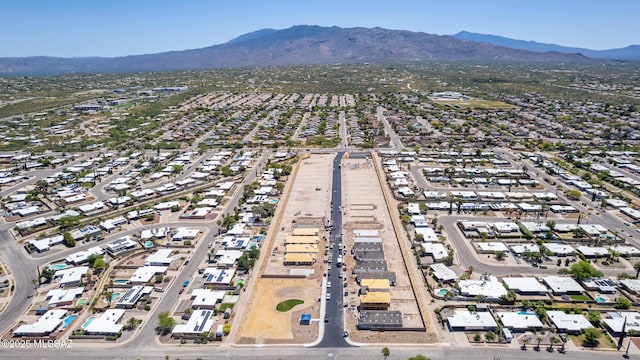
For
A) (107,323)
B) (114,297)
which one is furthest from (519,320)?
(114,297)

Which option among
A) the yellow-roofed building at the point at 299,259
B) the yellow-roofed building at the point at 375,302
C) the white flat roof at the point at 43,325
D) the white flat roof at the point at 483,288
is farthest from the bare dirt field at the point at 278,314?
the white flat roof at the point at 43,325

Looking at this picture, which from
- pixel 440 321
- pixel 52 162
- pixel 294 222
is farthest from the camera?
pixel 52 162

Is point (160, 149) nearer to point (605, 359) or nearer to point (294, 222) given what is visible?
point (294, 222)

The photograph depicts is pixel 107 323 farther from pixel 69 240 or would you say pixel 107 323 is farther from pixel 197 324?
pixel 69 240

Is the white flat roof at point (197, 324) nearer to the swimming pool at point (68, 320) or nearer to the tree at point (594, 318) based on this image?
the swimming pool at point (68, 320)

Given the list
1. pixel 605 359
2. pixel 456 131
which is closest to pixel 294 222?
pixel 605 359
